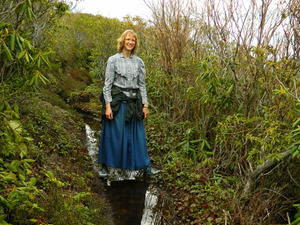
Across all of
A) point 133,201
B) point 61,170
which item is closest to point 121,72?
point 61,170

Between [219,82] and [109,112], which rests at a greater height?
[219,82]

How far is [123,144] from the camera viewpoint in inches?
184

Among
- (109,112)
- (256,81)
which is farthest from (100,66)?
(256,81)

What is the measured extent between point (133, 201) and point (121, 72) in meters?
1.79

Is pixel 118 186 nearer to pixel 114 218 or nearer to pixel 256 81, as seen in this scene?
pixel 114 218

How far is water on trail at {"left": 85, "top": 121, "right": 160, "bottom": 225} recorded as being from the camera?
11.9ft

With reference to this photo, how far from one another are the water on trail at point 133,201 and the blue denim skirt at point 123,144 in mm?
222

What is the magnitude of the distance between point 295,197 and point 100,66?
28.9 ft

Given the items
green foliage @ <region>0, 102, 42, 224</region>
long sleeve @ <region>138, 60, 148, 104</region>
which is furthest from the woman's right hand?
green foliage @ <region>0, 102, 42, 224</region>

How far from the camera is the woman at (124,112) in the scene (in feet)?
15.1

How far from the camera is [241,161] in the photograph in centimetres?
407

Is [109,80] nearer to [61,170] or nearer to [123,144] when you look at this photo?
[123,144]

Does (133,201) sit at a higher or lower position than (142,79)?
lower

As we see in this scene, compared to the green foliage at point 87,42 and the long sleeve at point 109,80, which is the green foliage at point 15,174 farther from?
the green foliage at point 87,42
